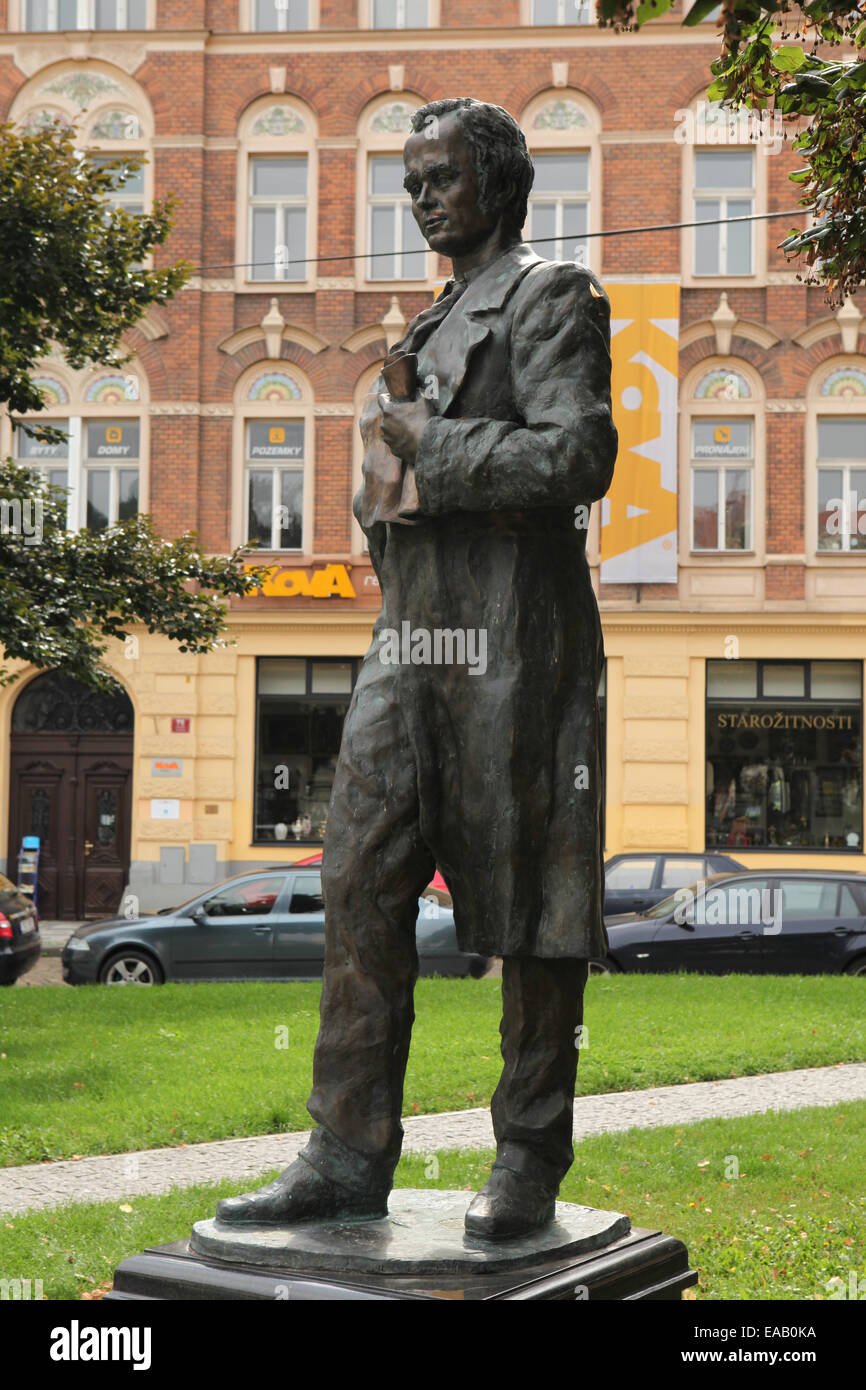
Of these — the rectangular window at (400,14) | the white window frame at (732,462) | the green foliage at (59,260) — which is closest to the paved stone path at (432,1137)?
the green foliage at (59,260)

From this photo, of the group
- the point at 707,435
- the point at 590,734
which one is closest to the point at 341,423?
the point at 707,435

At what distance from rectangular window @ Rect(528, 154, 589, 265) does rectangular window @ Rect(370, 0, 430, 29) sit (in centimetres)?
304

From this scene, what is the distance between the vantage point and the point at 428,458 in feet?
11.8

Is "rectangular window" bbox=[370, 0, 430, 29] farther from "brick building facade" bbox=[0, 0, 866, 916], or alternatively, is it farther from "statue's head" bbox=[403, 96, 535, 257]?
"statue's head" bbox=[403, 96, 535, 257]

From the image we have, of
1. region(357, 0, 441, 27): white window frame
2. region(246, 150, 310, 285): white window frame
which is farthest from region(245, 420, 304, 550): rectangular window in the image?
region(357, 0, 441, 27): white window frame

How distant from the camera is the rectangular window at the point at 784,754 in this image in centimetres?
2528

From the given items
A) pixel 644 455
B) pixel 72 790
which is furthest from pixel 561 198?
pixel 72 790

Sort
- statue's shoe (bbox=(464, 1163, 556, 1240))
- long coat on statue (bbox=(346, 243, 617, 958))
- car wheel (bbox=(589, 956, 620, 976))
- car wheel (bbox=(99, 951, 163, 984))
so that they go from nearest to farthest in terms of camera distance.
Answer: statue's shoe (bbox=(464, 1163, 556, 1240)), long coat on statue (bbox=(346, 243, 617, 958)), car wheel (bbox=(99, 951, 163, 984)), car wheel (bbox=(589, 956, 620, 976))

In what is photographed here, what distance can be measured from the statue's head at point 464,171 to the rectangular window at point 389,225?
23.1 m

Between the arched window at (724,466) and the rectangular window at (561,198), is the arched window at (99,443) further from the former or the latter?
the arched window at (724,466)

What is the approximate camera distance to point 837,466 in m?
25.6

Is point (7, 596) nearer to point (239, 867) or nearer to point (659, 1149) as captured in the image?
point (659, 1149)

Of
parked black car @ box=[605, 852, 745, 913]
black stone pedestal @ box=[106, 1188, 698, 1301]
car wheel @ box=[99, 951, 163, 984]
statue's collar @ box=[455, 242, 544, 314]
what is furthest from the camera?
parked black car @ box=[605, 852, 745, 913]

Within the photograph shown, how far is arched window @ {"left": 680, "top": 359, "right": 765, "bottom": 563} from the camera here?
83.9 ft
